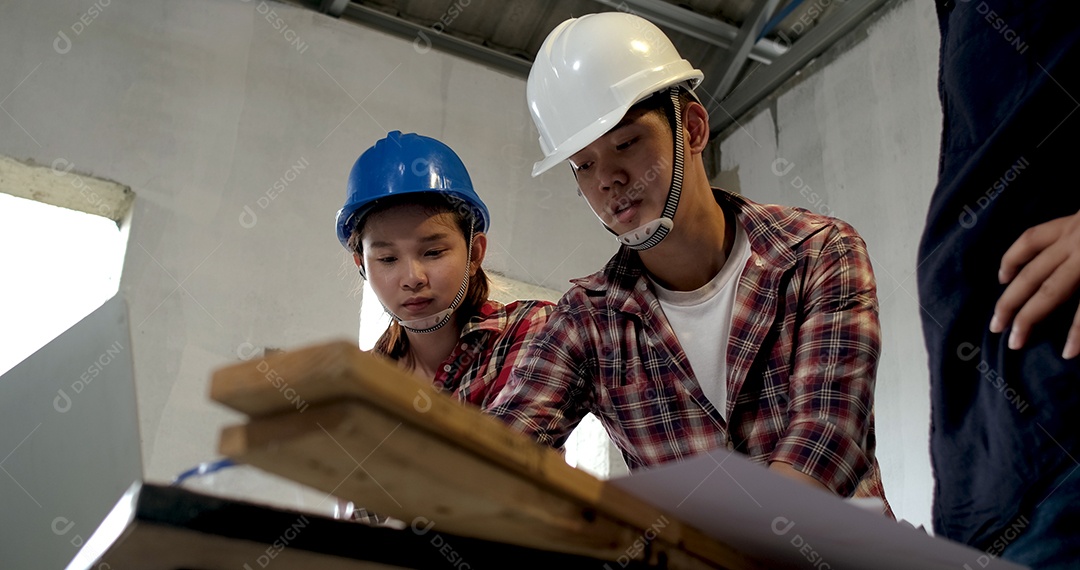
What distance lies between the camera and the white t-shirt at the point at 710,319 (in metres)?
1.58

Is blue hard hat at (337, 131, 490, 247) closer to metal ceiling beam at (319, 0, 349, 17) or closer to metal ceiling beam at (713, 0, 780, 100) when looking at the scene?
metal ceiling beam at (319, 0, 349, 17)

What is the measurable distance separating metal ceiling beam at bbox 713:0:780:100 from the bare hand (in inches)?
140

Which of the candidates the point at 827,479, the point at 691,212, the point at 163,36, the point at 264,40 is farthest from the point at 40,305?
the point at 827,479

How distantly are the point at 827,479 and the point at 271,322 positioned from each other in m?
2.69

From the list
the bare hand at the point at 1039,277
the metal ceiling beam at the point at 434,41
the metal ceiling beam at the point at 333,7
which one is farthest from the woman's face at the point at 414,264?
the metal ceiling beam at the point at 434,41

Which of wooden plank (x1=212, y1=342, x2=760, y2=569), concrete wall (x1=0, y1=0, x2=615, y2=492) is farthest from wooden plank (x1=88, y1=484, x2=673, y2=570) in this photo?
concrete wall (x1=0, y1=0, x2=615, y2=492)

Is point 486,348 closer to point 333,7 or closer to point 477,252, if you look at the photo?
point 477,252

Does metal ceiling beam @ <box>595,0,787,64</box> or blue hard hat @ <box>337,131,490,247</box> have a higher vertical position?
metal ceiling beam @ <box>595,0,787,64</box>

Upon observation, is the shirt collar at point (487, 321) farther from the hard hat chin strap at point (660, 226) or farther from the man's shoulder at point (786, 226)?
the man's shoulder at point (786, 226)

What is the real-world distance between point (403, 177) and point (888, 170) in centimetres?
228

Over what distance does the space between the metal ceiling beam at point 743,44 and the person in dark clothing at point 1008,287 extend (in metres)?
3.40

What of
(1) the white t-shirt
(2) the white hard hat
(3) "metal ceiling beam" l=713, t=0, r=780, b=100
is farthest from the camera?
(3) "metal ceiling beam" l=713, t=0, r=780, b=100

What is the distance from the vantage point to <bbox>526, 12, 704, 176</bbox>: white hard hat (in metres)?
1.74

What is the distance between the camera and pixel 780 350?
150 cm
